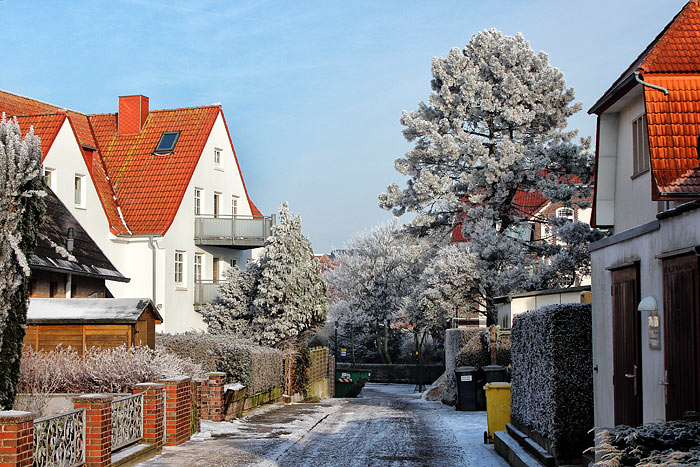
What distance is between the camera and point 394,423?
1889 cm

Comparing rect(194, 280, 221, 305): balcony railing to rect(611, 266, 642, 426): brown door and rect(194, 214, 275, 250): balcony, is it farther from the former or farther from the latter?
rect(611, 266, 642, 426): brown door

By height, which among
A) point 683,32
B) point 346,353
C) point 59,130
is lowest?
point 346,353

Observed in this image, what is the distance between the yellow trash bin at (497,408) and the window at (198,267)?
2255 cm

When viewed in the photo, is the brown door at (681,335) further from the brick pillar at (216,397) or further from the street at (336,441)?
the brick pillar at (216,397)

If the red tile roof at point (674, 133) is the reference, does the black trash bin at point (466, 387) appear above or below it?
below

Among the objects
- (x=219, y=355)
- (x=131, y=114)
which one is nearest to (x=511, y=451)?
(x=219, y=355)

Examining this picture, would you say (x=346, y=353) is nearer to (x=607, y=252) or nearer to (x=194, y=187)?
(x=194, y=187)

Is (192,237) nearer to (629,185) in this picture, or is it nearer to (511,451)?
(511,451)

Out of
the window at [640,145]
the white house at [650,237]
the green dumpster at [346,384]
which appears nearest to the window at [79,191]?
the green dumpster at [346,384]

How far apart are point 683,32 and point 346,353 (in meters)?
49.8

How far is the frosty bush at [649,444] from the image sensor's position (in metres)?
5.72

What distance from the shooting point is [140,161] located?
37062 mm

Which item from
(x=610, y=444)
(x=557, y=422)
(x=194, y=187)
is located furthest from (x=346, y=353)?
(x=610, y=444)

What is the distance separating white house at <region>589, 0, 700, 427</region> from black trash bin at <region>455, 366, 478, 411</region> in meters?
12.1
